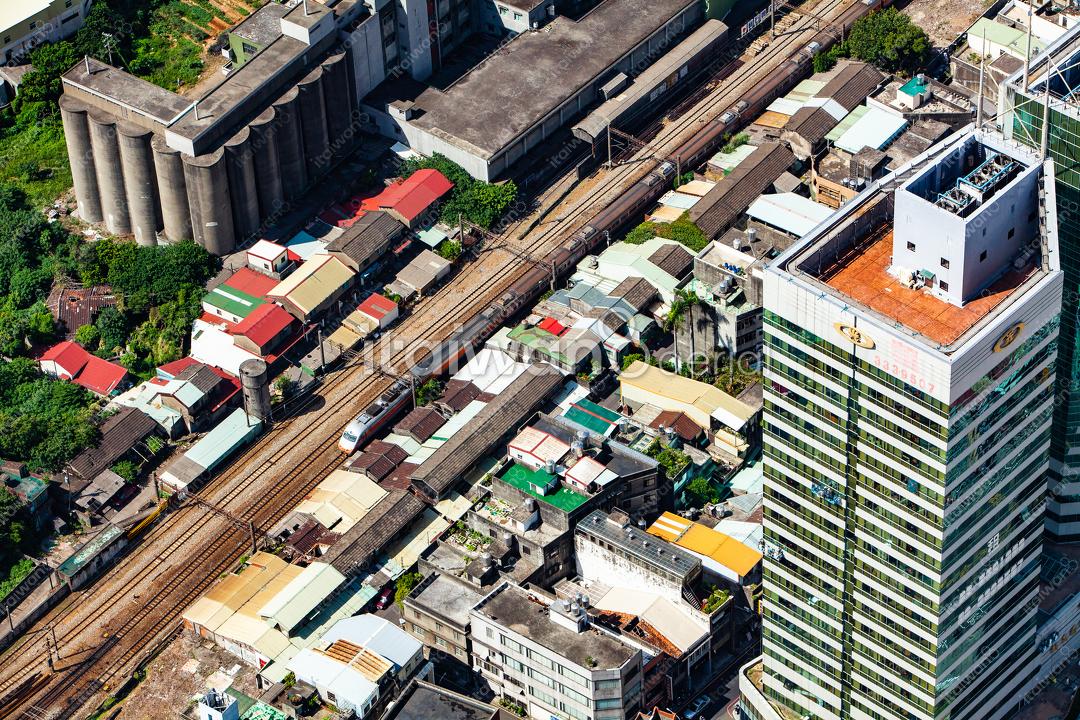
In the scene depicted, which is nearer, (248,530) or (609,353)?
(248,530)

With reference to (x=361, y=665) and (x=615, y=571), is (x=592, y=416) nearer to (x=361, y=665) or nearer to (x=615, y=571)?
(x=615, y=571)

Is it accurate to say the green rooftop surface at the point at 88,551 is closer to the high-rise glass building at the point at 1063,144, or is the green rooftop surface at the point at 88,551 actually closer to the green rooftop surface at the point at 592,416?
the green rooftop surface at the point at 592,416

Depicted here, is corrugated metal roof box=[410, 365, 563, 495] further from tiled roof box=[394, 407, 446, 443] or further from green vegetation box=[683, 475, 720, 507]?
green vegetation box=[683, 475, 720, 507]

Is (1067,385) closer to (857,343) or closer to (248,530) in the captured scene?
(857,343)

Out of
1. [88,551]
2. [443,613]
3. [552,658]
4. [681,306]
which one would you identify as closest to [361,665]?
[443,613]

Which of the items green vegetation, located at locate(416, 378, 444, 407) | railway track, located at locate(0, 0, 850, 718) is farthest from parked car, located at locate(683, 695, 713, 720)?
railway track, located at locate(0, 0, 850, 718)

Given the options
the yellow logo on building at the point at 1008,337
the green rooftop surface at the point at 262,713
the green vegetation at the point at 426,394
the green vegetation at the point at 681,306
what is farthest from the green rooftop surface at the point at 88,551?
the yellow logo on building at the point at 1008,337

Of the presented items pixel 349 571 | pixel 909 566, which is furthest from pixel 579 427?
pixel 909 566
